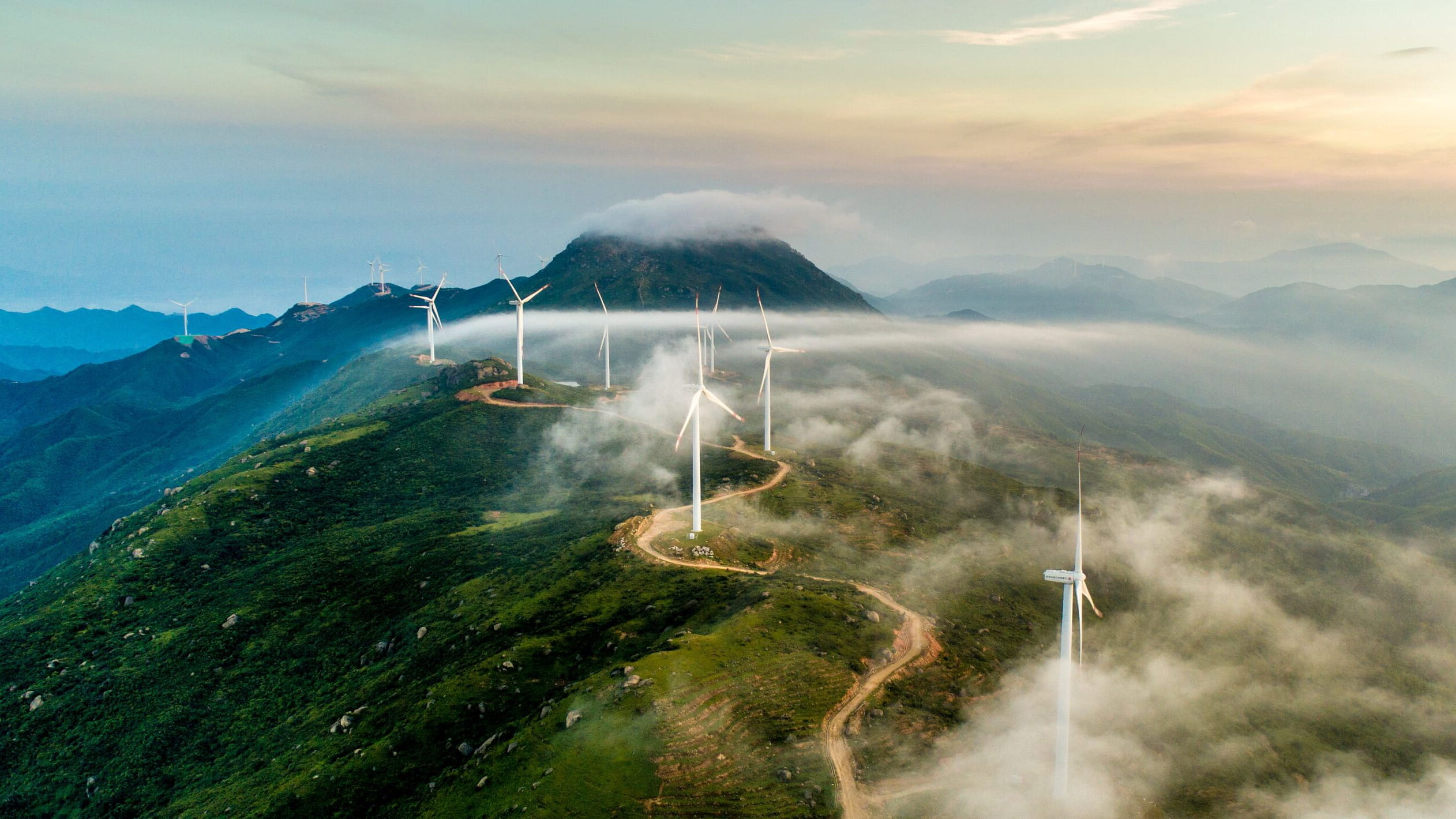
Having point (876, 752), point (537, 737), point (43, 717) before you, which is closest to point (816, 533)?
point (876, 752)

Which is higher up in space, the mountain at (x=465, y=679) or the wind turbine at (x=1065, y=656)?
the wind turbine at (x=1065, y=656)

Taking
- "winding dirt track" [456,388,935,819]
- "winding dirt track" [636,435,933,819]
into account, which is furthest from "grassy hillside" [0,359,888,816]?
"winding dirt track" [456,388,935,819]

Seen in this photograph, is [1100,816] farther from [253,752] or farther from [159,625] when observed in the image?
[159,625]

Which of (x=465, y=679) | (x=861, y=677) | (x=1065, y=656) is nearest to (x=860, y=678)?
(x=861, y=677)

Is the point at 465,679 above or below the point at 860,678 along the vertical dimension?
below

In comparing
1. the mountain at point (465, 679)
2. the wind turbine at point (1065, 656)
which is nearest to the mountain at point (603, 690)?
the mountain at point (465, 679)

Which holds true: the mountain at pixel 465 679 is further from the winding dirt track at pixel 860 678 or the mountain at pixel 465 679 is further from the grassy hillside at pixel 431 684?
the winding dirt track at pixel 860 678

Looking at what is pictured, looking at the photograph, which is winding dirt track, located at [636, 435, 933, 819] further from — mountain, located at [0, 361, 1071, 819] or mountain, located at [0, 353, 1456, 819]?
mountain, located at [0, 361, 1071, 819]

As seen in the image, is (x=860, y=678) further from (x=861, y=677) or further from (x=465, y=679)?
(x=465, y=679)
